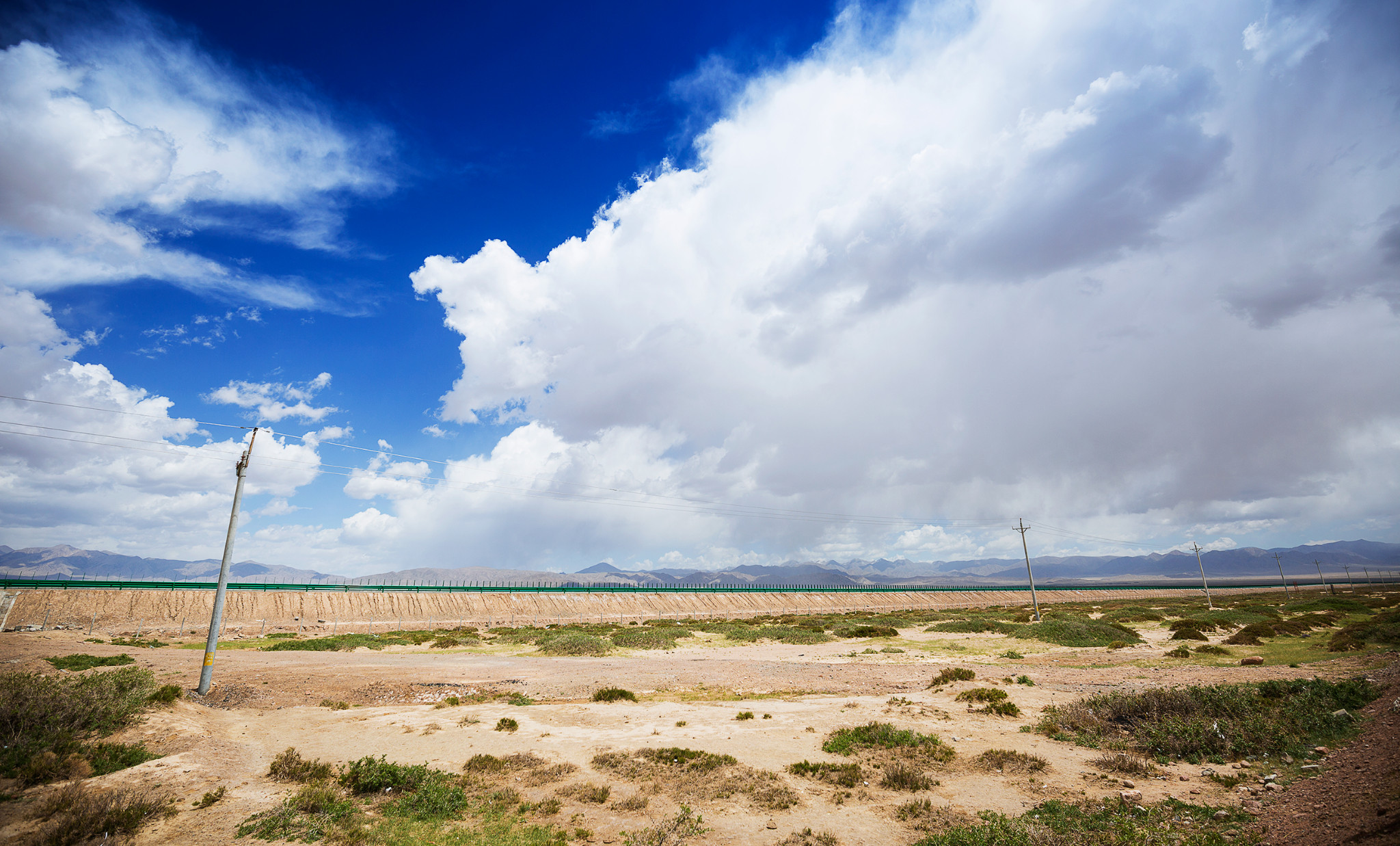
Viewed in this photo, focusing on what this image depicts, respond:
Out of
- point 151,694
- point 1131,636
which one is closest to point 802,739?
point 151,694

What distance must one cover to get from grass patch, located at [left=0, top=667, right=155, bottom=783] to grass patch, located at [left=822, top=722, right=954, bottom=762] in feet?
68.5

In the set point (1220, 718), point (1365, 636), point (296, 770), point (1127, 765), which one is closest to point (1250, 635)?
point (1365, 636)

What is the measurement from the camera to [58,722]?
15688mm

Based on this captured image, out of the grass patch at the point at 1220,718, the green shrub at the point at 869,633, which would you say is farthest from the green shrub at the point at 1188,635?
the grass patch at the point at 1220,718

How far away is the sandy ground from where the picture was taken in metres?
13.7

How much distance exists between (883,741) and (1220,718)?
34.5ft

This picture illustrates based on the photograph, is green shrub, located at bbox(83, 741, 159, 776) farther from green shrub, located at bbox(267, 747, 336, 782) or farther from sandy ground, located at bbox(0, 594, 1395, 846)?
green shrub, located at bbox(267, 747, 336, 782)

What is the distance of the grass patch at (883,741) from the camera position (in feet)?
58.0

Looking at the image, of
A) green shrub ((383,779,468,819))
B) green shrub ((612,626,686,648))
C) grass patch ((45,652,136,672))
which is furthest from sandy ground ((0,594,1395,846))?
green shrub ((612,626,686,648))

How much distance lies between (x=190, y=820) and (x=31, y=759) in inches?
204

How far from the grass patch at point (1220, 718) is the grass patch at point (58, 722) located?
95.6ft

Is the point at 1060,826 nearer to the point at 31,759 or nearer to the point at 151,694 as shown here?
the point at 31,759

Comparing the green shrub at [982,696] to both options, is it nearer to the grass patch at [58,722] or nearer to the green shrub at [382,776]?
the green shrub at [382,776]

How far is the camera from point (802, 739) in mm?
19562
